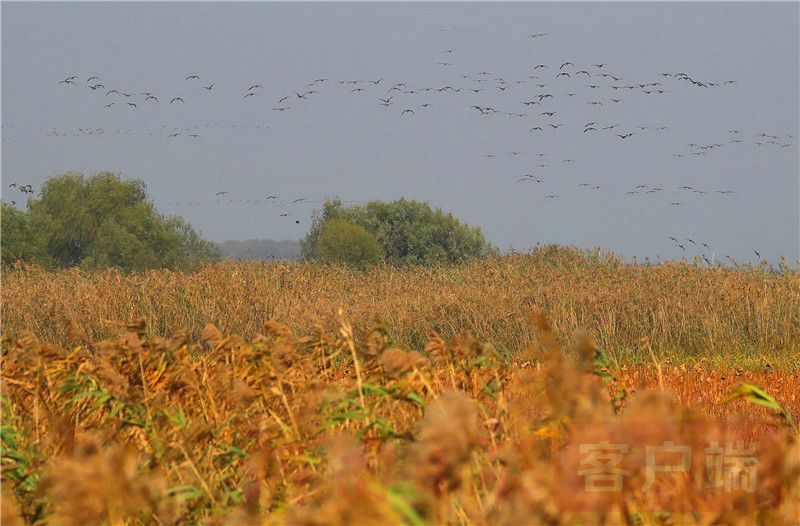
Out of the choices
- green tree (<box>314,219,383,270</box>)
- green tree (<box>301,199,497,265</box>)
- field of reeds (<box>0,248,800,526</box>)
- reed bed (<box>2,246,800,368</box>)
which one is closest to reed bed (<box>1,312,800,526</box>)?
field of reeds (<box>0,248,800,526</box>)

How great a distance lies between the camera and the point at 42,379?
409 cm

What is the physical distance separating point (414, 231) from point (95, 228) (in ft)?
44.7

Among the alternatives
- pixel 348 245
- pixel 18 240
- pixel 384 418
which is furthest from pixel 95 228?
pixel 384 418

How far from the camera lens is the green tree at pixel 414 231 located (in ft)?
129

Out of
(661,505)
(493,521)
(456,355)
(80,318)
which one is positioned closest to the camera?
(493,521)

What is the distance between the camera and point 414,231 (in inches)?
1566

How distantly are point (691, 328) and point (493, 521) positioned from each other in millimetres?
9925

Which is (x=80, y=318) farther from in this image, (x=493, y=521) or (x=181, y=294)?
(x=493, y=521)

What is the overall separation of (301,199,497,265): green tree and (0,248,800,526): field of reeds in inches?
1109

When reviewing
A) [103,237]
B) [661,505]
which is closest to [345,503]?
[661,505]

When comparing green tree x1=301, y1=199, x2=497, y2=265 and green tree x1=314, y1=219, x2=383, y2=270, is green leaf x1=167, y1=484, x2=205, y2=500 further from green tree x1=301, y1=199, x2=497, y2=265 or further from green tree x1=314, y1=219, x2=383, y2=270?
A: green tree x1=301, y1=199, x2=497, y2=265

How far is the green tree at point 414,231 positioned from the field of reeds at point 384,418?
1109 inches

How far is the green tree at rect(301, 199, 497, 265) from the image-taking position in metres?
39.3

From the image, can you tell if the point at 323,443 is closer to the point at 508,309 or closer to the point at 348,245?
the point at 508,309
